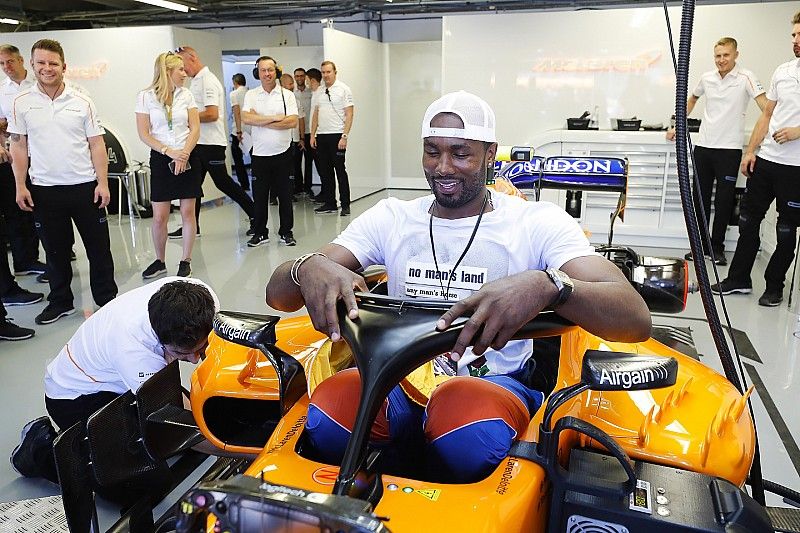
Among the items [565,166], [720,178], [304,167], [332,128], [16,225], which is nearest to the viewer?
[565,166]

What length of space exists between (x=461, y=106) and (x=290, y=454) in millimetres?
1081

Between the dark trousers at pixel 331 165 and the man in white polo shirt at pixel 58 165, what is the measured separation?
13.0 feet

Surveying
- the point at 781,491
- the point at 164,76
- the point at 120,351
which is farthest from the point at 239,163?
the point at 781,491

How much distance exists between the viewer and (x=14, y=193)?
16.6 ft

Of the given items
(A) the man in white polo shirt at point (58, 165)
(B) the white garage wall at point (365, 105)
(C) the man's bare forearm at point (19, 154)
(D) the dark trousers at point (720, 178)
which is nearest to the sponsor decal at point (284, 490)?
(A) the man in white polo shirt at point (58, 165)

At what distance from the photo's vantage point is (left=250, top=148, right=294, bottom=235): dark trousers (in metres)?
6.33

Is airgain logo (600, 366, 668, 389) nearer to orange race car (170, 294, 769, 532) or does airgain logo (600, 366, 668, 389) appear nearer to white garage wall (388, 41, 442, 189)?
orange race car (170, 294, 769, 532)

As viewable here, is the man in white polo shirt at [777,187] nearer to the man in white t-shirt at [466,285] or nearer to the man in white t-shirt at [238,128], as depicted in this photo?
the man in white t-shirt at [466,285]

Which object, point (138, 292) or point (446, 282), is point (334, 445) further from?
point (138, 292)

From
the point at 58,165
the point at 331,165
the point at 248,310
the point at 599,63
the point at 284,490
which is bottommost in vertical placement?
the point at 248,310

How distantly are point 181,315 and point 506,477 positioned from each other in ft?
4.23

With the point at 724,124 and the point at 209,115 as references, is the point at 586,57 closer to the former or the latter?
the point at 724,124

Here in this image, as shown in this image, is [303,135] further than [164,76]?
Yes

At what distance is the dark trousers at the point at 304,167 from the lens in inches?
383
